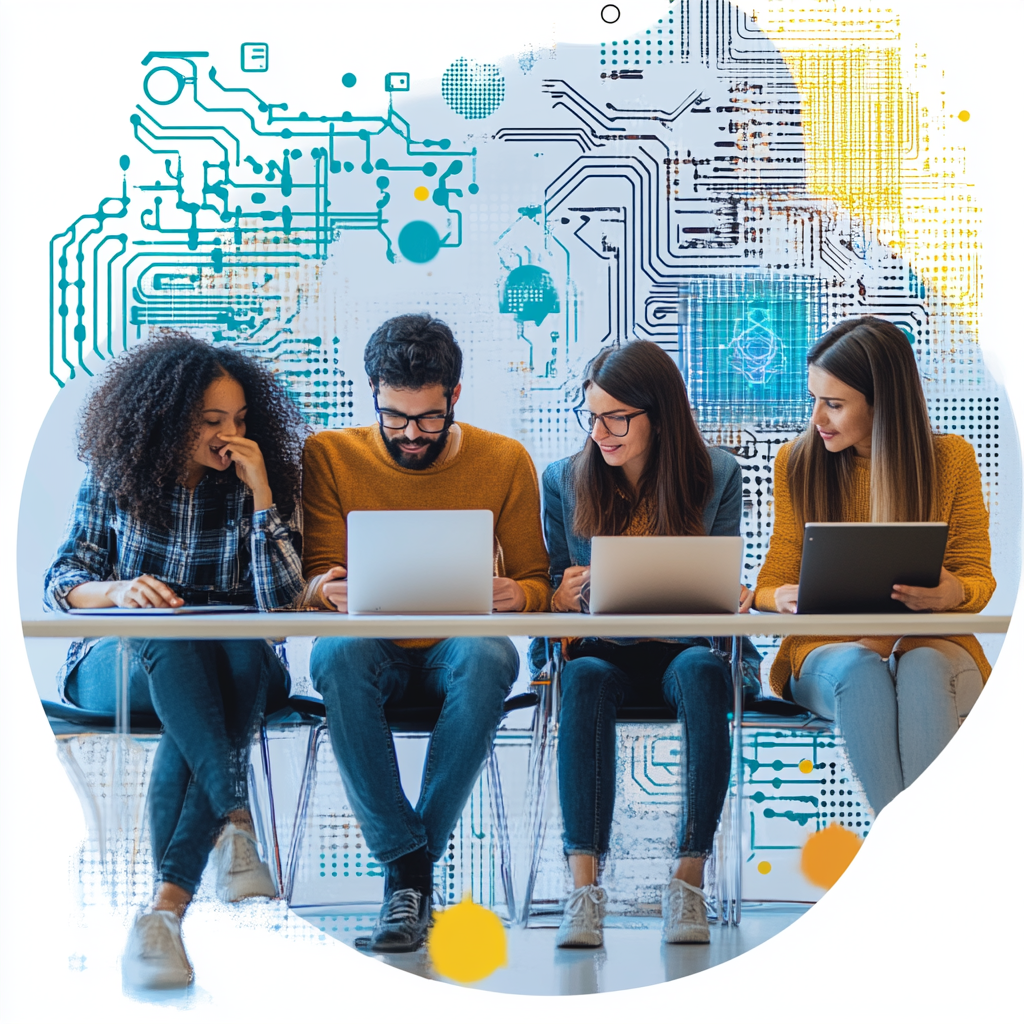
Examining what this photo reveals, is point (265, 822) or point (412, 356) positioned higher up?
point (412, 356)

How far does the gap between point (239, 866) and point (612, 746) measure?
0.78 metres

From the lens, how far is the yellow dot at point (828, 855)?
2982 mm

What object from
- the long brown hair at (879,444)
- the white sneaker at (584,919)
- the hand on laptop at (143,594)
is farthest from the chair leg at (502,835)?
the long brown hair at (879,444)

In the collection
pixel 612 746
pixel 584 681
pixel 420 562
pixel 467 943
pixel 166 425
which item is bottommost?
pixel 467 943

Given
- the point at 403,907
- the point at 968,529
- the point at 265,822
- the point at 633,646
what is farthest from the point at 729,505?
the point at 265,822

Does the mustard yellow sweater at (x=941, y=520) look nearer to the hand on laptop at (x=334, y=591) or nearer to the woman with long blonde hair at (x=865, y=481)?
the woman with long blonde hair at (x=865, y=481)

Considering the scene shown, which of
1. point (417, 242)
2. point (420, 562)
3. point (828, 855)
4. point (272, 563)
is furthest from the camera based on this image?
point (417, 242)

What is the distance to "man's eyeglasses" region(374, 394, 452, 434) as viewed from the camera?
2725 mm

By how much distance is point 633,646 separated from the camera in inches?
103

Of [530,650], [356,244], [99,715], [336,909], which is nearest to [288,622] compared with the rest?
[99,715]

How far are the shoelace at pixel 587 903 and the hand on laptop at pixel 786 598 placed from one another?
682 mm

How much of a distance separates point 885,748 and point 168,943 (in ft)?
4.74

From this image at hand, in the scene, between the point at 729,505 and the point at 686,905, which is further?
the point at 729,505

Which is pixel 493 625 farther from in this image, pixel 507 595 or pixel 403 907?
pixel 403 907
